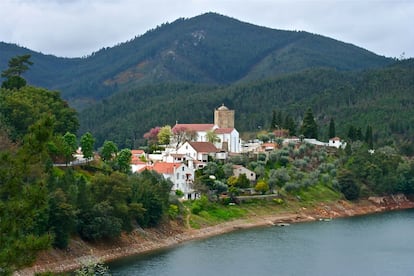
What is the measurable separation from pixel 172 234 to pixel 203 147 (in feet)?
78.6

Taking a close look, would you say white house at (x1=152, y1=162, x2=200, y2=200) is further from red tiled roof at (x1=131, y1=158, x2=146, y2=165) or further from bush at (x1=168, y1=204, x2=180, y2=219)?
bush at (x1=168, y1=204, x2=180, y2=219)

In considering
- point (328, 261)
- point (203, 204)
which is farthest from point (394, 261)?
point (203, 204)

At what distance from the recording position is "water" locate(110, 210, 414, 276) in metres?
50.2

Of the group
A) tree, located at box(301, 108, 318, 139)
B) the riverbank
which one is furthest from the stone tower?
the riverbank

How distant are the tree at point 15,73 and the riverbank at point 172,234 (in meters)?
22.8

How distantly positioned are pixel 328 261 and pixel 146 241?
13.9m

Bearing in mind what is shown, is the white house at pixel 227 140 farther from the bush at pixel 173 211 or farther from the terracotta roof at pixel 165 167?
the bush at pixel 173 211

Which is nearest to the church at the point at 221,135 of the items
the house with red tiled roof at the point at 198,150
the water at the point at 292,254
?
the house with red tiled roof at the point at 198,150

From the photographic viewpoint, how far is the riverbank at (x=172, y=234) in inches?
1917

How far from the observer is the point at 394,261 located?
54469mm

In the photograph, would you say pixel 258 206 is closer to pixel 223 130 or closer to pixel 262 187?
pixel 262 187

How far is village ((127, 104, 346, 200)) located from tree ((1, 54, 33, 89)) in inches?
543

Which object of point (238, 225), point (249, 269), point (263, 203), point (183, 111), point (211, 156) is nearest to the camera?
point (249, 269)

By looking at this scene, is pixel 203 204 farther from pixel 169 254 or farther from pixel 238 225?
pixel 169 254
